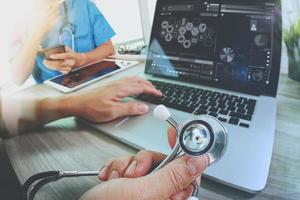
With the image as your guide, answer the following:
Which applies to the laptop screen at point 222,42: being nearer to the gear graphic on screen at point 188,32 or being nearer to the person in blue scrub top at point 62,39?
the gear graphic on screen at point 188,32

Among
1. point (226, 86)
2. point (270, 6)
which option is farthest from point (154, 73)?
point (270, 6)

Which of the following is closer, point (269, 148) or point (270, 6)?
point (269, 148)

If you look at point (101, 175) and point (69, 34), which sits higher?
point (69, 34)

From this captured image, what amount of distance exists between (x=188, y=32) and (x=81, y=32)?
21 centimetres

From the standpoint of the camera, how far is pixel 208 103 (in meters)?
0.47

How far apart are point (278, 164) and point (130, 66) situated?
39cm

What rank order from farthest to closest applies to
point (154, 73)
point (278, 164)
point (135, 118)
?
point (154, 73), point (135, 118), point (278, 164)

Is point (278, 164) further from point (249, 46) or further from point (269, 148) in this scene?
point (249, 46)

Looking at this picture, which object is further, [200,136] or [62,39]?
[62,39]

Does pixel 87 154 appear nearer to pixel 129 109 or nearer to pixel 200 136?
pixel 129 109

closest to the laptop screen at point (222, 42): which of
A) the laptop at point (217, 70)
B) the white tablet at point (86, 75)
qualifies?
the laptop at point (217, 70)

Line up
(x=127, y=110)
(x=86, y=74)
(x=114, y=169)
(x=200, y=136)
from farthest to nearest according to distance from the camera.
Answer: (x=86, y=74), (x=127, y=110), (x=114, y=169), (x=200, y=136)

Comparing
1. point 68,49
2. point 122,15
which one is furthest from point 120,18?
point 68,49

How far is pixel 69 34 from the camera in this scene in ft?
1.57
